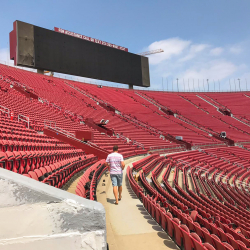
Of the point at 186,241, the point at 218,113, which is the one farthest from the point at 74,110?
the point at 218,113

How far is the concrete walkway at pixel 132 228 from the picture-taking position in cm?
291

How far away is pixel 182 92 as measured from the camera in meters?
38.9

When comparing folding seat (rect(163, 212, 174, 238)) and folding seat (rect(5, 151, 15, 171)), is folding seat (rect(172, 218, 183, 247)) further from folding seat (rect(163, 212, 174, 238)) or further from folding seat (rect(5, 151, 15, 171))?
folding seat (rect(5, 151, 15, 171))

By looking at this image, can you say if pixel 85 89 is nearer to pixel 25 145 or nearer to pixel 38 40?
pixel 38 40

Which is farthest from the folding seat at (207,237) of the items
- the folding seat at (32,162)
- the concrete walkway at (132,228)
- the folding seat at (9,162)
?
the folding seat at (32,162)

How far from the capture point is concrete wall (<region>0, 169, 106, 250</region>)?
1210 millimetres

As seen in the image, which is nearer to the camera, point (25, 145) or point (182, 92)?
point (25, 145)

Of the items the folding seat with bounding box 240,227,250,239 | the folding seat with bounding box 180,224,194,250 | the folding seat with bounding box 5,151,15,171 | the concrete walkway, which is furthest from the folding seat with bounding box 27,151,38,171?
the folding seat with bounding box 240,227,250,239

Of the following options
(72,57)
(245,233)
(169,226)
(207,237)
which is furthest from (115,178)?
(72,57)

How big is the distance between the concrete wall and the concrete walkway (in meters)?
1.67

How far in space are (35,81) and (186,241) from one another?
24025 millimetres

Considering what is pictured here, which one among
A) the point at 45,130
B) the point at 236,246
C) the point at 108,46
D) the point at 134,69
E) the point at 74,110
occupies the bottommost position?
the point at 236,246

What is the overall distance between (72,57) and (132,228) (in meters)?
26.3

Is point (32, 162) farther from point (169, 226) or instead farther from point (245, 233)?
point (245, 233)
